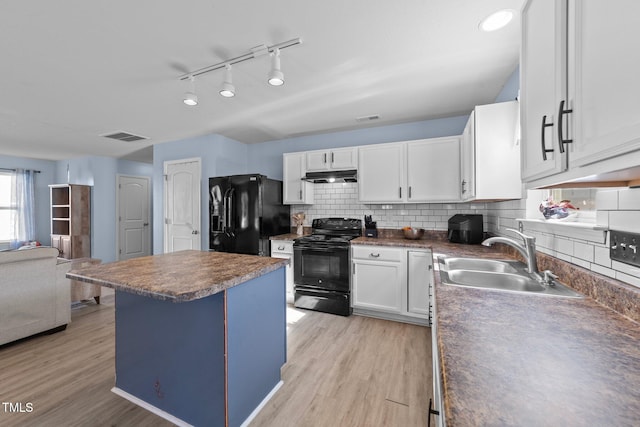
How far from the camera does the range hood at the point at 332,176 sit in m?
3.32

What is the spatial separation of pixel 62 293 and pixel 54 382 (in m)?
1.10

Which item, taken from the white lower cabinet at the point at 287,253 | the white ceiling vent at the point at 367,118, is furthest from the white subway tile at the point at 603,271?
the white lower cabinet at the point at 287,253

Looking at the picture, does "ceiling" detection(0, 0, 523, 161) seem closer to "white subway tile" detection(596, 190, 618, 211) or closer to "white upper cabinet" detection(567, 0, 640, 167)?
"white upper cabinet" detection(567, 0, 640, 167)

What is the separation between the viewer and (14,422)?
5.00ft

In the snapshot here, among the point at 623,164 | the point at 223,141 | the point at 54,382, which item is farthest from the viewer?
the point at 223,141

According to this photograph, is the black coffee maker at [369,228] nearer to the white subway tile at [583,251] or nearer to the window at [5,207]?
the white subway tile at [583,251]

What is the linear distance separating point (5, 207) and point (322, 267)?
6.74 m

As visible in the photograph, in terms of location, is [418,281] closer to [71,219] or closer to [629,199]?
[629,199]

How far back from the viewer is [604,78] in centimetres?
62

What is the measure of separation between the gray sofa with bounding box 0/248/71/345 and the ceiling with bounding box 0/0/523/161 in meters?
1.60

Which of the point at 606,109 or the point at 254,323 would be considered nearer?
the point at 606,109

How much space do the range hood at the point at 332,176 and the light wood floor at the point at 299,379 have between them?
69.6 inches

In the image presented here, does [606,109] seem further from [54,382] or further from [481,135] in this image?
[54,382]

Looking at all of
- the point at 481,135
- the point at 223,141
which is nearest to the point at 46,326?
the point at 223,141
